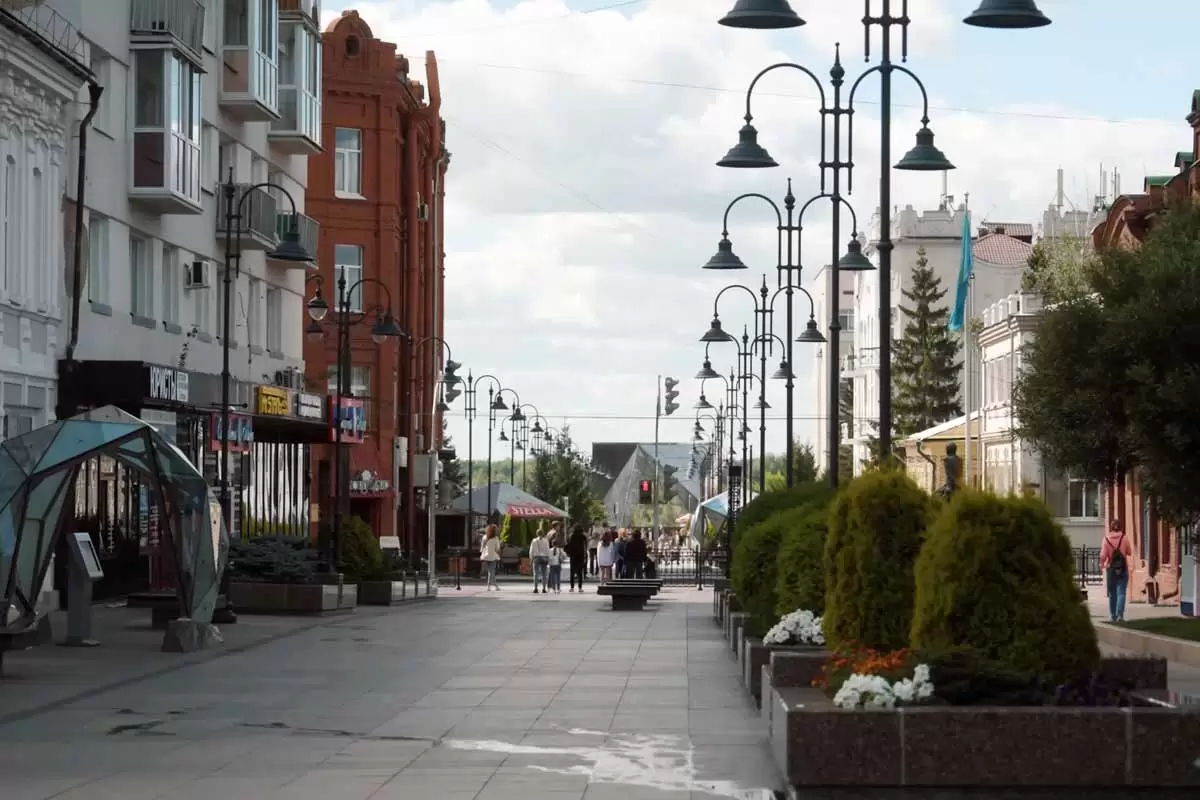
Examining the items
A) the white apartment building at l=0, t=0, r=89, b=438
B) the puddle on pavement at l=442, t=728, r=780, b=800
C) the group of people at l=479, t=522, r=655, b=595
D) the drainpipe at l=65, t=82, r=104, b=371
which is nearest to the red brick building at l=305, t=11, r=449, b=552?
the group of people at l=479, t=522, r=655, b=595

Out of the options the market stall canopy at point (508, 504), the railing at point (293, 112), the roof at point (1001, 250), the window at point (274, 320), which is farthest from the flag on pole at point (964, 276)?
the roof at point (1001, 250)

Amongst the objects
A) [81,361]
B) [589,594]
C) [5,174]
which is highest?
[5,174]

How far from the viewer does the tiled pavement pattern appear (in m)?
13.2

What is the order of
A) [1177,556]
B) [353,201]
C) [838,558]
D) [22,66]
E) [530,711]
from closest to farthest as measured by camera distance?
[838,558] → [530,711] → [22,66] → [1177,556] → [353,201]

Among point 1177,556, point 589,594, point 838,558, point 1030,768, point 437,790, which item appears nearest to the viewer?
point 1030,768

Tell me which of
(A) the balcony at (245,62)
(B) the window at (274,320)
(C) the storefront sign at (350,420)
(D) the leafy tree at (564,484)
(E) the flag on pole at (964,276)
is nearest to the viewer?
(A) the balcony at (245,62)

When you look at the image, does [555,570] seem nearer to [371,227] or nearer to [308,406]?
[308,406]

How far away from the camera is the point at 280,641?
92.0 feet

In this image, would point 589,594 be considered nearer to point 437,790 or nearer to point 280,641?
point 280,641

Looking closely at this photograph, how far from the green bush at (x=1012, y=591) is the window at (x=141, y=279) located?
28547 millimetres

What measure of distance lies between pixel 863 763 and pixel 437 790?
272 centimetres

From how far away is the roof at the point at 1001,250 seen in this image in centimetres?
11488

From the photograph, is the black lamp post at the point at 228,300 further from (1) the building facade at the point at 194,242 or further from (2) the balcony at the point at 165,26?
(2) the balcony at the point at 165,26

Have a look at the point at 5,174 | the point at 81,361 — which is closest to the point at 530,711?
the point at 5,174
